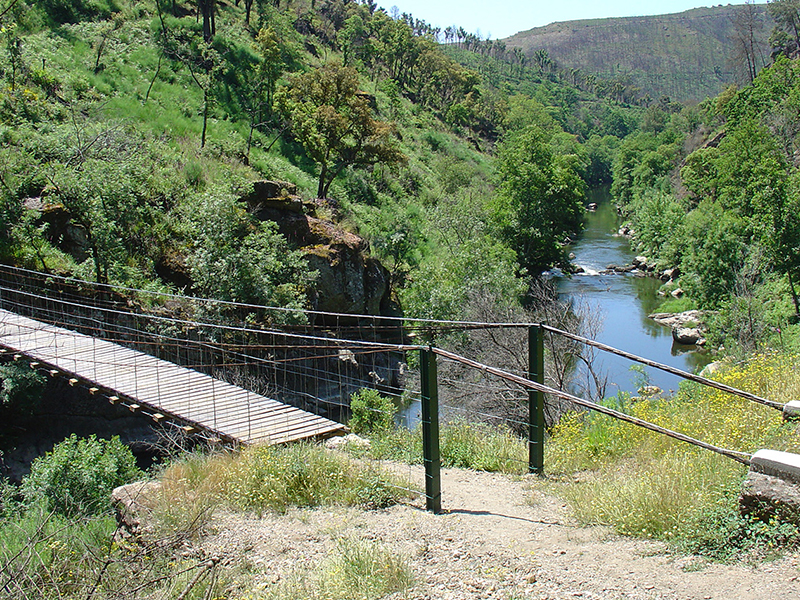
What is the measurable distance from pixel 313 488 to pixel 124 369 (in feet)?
19.7

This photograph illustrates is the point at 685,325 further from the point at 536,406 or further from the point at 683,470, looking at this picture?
the point at 683,470

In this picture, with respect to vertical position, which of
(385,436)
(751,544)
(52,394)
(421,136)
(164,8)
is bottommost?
(52,394)

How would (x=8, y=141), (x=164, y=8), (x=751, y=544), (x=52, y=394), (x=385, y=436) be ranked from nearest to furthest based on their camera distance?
(x=751, y=544)
(x=385, y=436)
(x=52, y=394)
(x=8, y=141)
(x=164, y=8)

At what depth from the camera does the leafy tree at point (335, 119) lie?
2138cm

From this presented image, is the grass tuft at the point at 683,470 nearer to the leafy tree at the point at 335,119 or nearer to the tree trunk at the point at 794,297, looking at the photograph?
the leafy tree at the point at 335,119

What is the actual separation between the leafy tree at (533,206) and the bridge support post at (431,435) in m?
27.7

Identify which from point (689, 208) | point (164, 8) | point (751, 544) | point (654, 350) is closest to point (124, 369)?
point (751, 544)

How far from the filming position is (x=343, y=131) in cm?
2145

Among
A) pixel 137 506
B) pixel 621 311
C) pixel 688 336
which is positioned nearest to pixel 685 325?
pixel 688 336

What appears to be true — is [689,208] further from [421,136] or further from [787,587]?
[787,587]

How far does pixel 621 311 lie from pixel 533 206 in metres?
7.65

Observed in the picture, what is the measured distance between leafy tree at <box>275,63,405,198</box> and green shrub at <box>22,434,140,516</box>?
1472cm

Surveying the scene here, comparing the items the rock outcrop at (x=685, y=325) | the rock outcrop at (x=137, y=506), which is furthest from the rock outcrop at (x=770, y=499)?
the rock outcrop at (x=685, y=325)

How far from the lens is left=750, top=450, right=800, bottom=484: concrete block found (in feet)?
12.0
